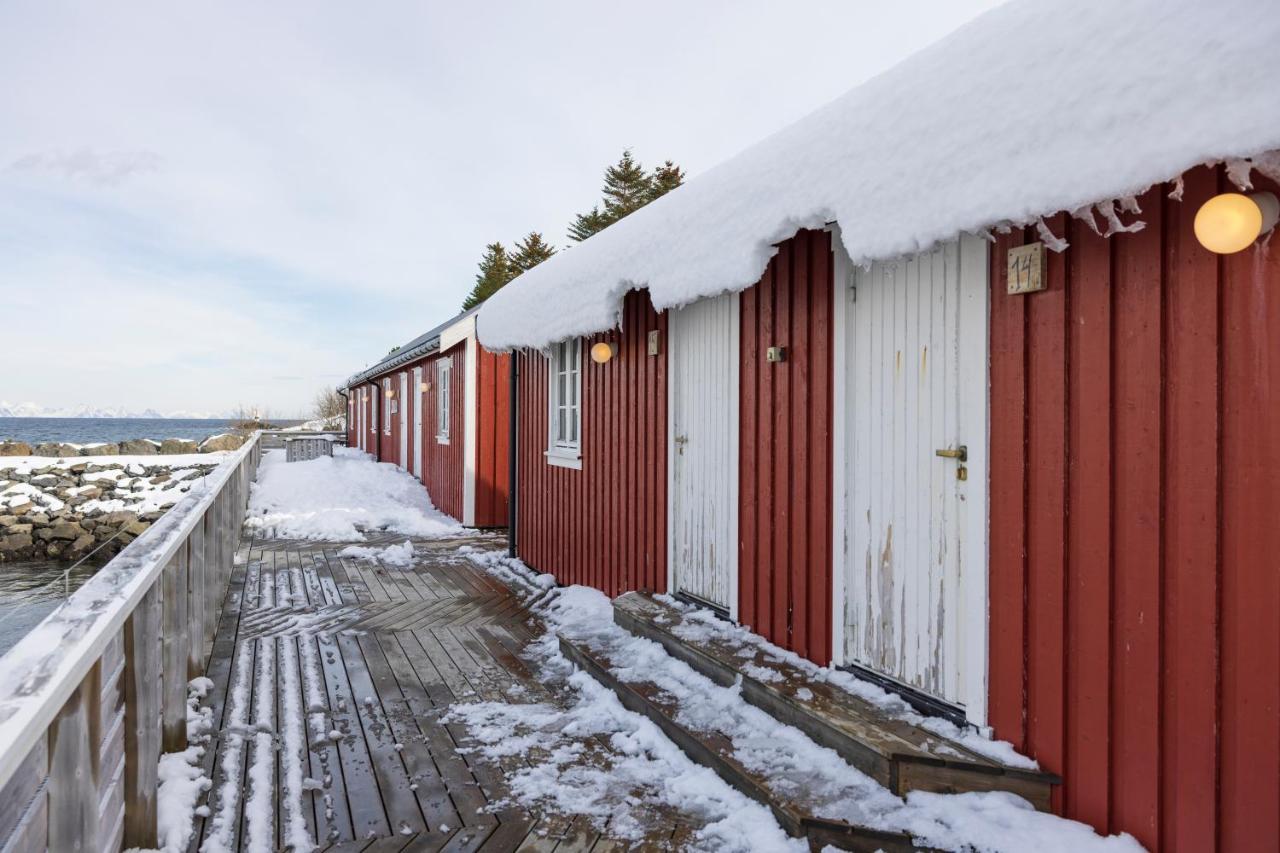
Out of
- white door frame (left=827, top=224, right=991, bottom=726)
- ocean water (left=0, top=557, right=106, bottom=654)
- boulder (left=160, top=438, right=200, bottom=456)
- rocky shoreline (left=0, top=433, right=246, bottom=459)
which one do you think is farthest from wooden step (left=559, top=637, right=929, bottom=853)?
boulder (left=160, top=438, right=200, bottom=456)

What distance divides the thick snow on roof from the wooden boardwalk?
2.14 metres

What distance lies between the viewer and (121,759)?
1995 millimetres

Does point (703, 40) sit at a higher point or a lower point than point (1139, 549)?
higher

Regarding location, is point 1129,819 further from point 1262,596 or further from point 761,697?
point 761,697

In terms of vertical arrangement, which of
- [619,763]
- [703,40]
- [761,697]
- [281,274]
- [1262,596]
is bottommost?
[619,763]

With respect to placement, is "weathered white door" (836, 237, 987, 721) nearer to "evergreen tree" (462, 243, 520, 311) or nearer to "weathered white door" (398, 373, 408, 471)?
"weathered white door" (398, 373, 408, 471)

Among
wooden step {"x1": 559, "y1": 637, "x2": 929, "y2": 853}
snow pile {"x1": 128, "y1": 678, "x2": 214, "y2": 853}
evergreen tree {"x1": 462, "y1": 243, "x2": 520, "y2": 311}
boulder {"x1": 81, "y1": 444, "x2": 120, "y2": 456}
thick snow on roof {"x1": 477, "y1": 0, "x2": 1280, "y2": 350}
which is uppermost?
evergreen tree {"x1": 462, "y1": 243, "x2": 520, "y2": 311}

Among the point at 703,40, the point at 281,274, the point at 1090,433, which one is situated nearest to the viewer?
the point at 1090,433

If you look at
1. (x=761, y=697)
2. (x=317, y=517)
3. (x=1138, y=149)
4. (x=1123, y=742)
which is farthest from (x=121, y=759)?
(x=317, y=517)

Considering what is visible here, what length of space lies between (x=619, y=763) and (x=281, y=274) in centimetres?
4097

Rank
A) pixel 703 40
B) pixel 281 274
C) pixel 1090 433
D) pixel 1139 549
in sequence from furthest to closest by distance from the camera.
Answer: pixel 281 274, pixel 703 40, pixel 1090 433, pixel 1139 549

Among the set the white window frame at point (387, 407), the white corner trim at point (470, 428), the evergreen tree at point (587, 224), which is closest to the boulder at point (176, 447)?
the white window frame at point (387, 407)

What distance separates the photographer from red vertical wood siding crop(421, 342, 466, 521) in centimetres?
916

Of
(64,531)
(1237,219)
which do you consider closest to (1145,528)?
(1237,219)
